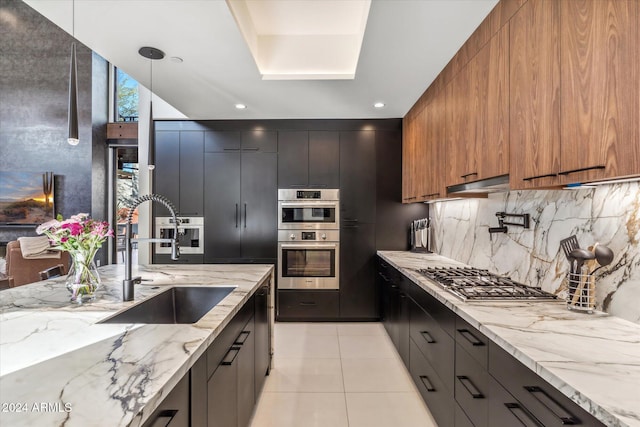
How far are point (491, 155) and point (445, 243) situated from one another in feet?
5.56

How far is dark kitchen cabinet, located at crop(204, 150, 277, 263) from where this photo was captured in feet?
13.1

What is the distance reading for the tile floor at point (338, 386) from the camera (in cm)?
210

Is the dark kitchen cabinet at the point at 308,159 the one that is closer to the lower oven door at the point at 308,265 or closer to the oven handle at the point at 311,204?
the oven handle at the point at 311,204

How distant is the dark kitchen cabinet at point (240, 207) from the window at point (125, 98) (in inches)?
111

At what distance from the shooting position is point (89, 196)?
5406 mm

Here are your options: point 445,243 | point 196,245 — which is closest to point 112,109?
point 196,245

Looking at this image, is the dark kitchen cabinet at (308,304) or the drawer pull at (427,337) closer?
the drawer pull at (427,337)

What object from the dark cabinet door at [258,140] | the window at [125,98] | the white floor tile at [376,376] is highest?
the window at [125,98]

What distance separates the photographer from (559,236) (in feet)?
5.73

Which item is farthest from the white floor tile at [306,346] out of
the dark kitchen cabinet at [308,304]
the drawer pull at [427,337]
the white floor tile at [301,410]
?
the drawer pull at [427,337]

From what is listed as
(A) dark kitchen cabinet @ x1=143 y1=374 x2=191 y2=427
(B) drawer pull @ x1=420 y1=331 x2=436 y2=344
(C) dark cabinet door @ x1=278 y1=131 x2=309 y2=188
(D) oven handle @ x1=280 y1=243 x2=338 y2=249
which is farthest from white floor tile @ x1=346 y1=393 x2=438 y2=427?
(C) dark cabinet door @ x1=278 y1=131 x2=309 y2=188

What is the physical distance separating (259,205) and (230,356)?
267 centimetres

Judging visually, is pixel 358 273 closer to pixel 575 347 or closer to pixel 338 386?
pixel 338 386

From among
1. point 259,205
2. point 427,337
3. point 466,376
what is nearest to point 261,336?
point 427,337
